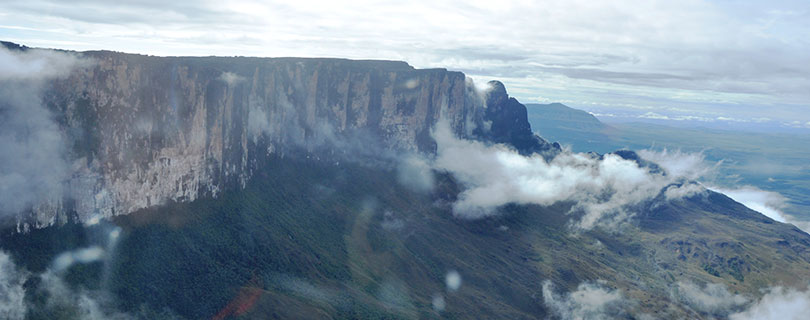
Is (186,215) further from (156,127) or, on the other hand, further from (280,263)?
(280,263)

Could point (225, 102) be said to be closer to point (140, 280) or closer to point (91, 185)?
point (91, 185)

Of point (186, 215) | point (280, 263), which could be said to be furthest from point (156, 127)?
point (280, 263)

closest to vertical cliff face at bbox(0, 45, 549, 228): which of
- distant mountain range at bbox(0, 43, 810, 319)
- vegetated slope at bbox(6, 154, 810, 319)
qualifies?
distant mountain range at bbox(0, 43, 810, 319)

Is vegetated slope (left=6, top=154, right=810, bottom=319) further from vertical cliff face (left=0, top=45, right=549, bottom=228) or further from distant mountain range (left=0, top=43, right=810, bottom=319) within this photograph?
vertical cliff face (left=0, top=45, right=549, bottom=228)

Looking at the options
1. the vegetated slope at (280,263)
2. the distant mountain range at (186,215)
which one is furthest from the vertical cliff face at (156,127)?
the vegetated slope at (280,263)

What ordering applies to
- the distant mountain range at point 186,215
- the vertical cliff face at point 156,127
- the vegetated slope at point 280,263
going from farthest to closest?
the vertical cliff face at point 156,127, the vegetated slope at point 280,263, the distant mountain range at point 186,215

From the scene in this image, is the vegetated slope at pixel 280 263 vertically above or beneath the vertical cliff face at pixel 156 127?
beneath

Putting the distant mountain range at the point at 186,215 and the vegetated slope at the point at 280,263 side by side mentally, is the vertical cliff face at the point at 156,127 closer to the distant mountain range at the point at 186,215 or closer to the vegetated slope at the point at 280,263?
the distant mountain range at the point at 186,215

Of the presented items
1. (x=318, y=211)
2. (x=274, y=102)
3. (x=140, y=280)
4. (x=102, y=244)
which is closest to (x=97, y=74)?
(x=102, y=244)

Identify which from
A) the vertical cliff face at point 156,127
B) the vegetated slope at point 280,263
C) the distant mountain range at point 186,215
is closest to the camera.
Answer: the distant mountain range at point 186,215

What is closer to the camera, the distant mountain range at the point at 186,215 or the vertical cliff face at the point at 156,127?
the distant mountain range at the point at 186,215

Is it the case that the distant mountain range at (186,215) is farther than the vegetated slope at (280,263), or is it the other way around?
the vegetated slope at (280,263)
